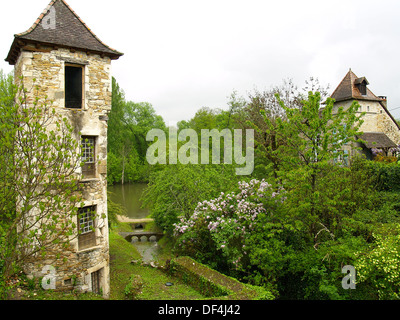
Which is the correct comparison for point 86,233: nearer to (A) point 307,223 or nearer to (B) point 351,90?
(A) point 307,223

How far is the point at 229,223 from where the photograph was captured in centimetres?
1163

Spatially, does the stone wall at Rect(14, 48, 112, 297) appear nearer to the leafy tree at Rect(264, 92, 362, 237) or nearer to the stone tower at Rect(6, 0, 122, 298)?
the stone tower at Rect(6, 0, 122, 298)

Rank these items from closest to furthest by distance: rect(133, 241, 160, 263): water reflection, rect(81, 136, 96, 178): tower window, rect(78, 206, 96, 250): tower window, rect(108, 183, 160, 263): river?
rect(78, 206, 96, 250): tower window < rect(81, 136, 96, 178): tower window < rect(133, 241, 160, 263): water reflection < rect(108, 183, 160, 263): river

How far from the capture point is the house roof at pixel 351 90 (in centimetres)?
2230

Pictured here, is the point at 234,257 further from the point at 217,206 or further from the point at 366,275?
the point at 366,275

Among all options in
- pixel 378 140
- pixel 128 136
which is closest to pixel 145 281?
pixel 378 140

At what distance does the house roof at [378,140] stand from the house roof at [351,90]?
2.75 metres

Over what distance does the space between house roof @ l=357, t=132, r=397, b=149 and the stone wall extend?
19.0 m

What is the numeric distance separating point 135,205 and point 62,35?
25576mm

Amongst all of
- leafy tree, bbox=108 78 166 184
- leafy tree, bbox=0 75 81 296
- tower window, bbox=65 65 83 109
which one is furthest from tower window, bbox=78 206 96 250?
leafy tree, bbox=108 78 166 184

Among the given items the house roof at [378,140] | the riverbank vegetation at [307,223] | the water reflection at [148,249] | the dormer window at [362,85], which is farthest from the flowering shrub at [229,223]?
the dormer window at [362,85]

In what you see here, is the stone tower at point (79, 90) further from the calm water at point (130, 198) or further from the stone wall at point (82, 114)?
the calm water at point (130, 198)

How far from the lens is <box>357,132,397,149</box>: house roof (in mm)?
21359

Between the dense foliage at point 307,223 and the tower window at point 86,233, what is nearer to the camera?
the dense foliage at point 307,223
